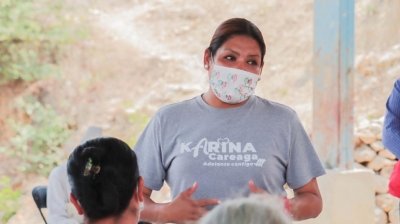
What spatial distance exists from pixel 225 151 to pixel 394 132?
1.07 metres

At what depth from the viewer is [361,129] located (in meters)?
6.02

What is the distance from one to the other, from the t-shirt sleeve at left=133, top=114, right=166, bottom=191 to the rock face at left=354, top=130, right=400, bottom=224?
3.87 m

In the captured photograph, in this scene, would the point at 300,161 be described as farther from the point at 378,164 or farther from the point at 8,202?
the point at 8,202

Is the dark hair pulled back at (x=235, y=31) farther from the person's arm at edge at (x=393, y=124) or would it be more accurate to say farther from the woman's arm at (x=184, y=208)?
the person's arm at edge at (x=393, y=124)

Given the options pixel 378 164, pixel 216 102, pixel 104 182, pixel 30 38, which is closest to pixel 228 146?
pixel 216 102

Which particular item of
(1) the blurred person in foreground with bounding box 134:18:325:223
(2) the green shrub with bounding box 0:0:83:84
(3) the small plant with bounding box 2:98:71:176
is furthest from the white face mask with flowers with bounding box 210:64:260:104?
(2) the green shrub with bounding box 0:0:83:84

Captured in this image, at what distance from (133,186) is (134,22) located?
7764mm

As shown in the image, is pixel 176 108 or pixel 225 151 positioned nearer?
pixel 225 151

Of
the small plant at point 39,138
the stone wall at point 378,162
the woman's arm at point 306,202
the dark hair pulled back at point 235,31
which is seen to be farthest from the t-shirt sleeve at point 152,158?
the small plant at point 39,138

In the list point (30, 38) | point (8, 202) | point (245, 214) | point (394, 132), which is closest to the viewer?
point (245, 214)

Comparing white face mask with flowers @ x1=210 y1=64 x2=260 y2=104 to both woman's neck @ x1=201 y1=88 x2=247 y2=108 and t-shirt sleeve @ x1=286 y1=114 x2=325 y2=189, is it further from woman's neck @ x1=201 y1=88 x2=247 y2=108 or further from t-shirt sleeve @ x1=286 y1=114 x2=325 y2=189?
t-shirt sleeve @ x1=286 y1=114 x2=325 y2=189

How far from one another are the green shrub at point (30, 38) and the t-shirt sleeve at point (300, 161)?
6.62m

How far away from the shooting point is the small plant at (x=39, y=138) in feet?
25.0

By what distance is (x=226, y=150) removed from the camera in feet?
6.84
